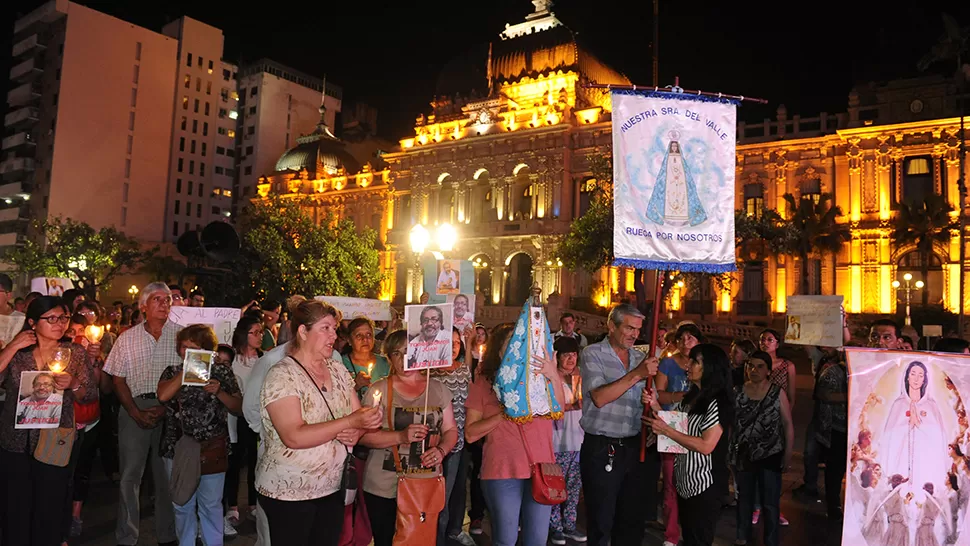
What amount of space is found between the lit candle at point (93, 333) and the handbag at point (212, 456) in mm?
4189

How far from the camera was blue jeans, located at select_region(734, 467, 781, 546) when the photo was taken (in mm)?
6791

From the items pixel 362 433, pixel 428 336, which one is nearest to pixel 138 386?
pixel 362 433

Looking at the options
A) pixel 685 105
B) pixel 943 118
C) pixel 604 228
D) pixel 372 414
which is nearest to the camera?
pixel 372 414

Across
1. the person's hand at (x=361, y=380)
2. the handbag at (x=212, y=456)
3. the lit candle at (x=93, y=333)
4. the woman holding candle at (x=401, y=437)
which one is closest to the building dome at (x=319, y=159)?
the lit candle at (x=93, y=333)

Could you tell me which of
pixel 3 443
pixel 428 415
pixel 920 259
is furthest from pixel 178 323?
pixel 920 259

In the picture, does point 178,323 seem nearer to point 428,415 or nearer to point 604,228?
point 428,415

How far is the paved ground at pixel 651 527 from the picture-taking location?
6961 mm

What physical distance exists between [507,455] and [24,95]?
75974 mm

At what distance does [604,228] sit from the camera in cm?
2980

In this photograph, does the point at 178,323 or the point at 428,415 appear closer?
the point at 428,415

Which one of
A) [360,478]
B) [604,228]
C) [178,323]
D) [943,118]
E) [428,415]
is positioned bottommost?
[360,478]

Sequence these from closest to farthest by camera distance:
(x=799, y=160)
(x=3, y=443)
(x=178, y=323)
Result: (x=3, y=443), (x=178, y=323), (x=799, y=160)

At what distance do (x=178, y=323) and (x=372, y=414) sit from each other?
349 cm

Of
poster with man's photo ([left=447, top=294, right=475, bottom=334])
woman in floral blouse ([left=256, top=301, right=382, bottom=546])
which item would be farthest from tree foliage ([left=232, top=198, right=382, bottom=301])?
woman in floral blouse ([left=256, top=301, right=382, bottom=546])
